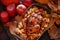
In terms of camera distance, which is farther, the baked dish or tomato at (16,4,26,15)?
tomato at (16,4,26,15)

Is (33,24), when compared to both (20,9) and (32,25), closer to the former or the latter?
(32,25)

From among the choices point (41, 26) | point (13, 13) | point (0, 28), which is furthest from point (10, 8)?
point (41, 26)

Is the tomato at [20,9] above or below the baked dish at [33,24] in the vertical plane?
above

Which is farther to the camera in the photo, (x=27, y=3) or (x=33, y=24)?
(x=27, y=3)

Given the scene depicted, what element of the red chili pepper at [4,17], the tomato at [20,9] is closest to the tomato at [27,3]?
the tomato at [20,9]

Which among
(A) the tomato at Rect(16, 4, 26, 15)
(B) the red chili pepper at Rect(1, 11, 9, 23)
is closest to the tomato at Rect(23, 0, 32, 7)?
(A) the tomato at Rect(16, 4, 26, 15)

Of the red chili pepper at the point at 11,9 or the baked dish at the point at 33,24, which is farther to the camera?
the red chili pepper at the point at 11,9

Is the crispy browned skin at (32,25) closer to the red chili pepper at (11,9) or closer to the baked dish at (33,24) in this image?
the baked dish at (33,24)

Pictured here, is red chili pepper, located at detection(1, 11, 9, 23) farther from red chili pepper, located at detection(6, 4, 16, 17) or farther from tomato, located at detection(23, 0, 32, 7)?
tomato, located at detection(23, 0, 32, 7)

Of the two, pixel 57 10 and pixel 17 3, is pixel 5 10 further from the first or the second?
pixel 57 10

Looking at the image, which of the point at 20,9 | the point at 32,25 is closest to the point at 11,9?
the point at 20,9

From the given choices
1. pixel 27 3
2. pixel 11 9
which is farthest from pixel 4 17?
pixel 27 3

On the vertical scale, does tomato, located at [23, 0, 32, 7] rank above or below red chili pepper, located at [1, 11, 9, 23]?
above
